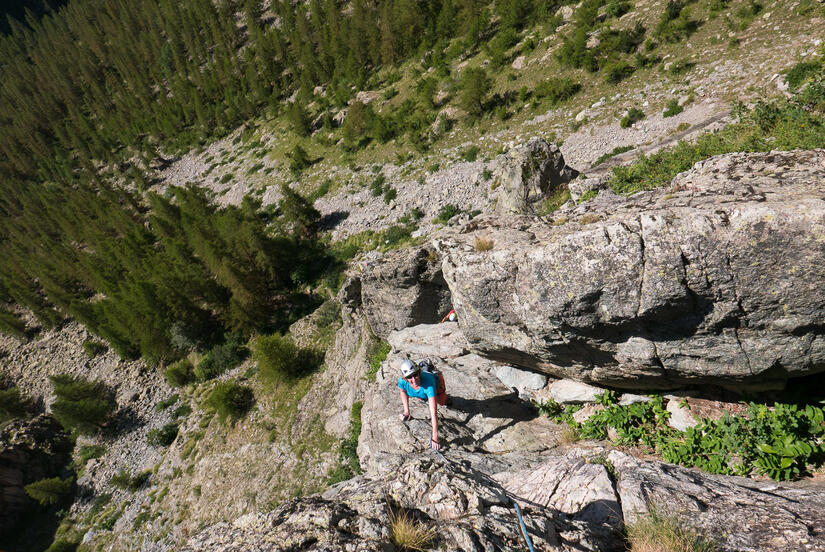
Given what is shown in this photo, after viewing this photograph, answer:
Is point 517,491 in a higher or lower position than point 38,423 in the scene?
higher

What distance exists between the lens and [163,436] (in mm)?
27594

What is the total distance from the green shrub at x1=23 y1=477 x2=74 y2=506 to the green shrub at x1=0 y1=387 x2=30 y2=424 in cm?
1432

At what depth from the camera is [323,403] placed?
19422 mm

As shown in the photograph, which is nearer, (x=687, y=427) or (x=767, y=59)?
(x=687, y=427)

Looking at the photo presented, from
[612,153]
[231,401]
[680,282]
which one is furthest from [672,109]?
[231,401]

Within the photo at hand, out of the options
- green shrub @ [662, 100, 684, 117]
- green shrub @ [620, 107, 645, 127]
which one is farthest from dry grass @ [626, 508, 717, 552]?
green shrub @ [620, 107, 645, 127]

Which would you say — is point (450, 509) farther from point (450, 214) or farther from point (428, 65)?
point (428, 65)

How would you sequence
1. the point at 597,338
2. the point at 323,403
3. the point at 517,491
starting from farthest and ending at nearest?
the point at 323,403 → the point at 597,338 → the point at 517,491

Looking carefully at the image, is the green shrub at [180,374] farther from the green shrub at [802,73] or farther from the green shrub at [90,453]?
the green shrub at [802,73]

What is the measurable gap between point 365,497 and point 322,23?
7519cm

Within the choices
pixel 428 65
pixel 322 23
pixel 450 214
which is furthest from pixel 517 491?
pixel 322 23

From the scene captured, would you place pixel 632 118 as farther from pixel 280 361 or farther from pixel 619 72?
pixel 280 361

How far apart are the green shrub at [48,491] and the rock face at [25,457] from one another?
11.3 ft

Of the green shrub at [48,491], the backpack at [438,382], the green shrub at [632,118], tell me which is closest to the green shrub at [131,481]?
the green shrub at [48,491]
